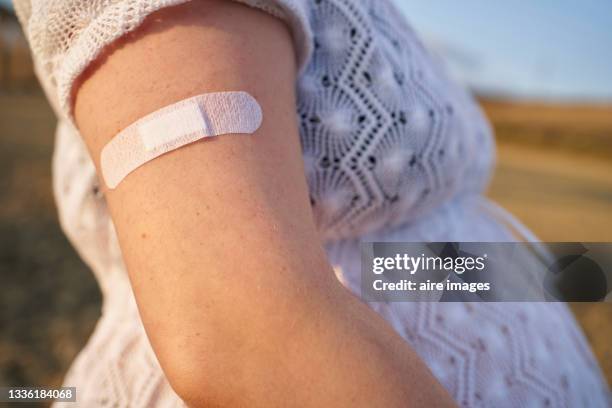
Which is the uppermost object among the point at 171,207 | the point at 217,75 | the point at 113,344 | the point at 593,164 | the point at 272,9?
the point at 593,164

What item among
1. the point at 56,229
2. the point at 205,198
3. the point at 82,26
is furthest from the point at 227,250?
the point at 56,229

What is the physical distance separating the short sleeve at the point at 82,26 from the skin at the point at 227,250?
0.04 feet

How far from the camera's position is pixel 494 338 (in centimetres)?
84

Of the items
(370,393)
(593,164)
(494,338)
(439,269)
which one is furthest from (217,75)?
(593,164)

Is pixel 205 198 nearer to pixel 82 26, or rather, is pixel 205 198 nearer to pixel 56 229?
pixel 82 26

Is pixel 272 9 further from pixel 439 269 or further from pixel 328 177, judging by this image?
pixel 439 269

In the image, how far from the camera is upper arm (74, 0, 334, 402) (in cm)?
50

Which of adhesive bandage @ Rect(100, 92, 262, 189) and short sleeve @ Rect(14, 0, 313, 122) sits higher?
short sleeve @ Rect(14, 0, 313, 122)

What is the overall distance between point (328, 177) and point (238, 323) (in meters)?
0.35

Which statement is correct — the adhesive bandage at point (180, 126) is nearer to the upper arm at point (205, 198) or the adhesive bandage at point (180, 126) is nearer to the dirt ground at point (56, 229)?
the upper arm at point (205, 198)

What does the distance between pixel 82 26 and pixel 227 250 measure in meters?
0.32

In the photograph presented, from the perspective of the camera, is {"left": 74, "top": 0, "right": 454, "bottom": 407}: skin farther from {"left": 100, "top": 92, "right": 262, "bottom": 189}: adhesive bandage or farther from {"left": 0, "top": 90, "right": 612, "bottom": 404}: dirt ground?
{"left": 0, "top": 90, "right": 612, "bottom": 404}: dirt ground

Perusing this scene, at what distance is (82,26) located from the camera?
56 centimetres

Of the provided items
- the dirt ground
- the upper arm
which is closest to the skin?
the upper arm
